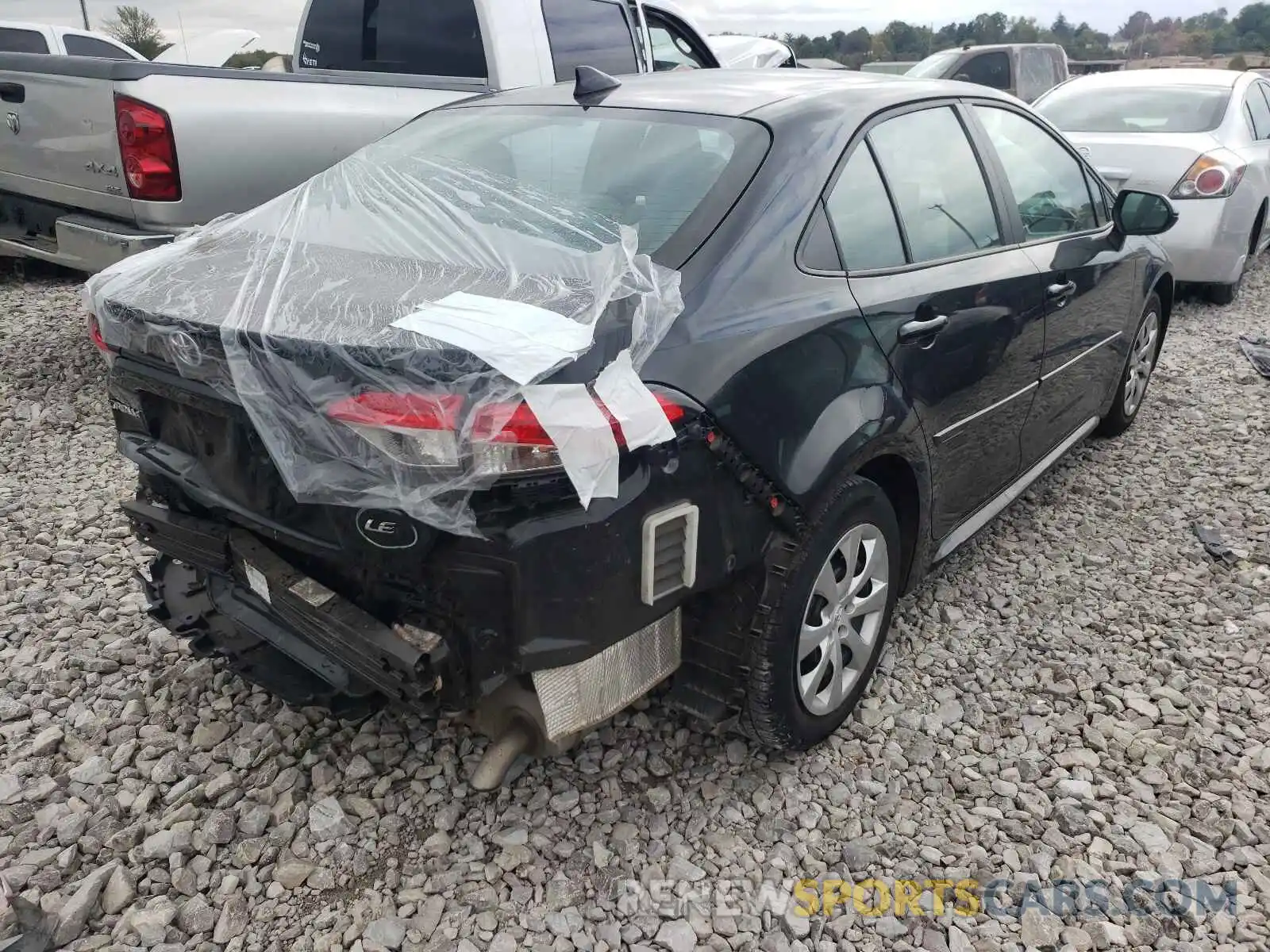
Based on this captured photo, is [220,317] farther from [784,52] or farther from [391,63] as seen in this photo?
[784,52]

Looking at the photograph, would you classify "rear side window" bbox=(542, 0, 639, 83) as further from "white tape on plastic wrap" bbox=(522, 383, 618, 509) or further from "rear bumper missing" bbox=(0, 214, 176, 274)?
"white tape on plastic wrap" bbox=(522, 383, 618, 509)

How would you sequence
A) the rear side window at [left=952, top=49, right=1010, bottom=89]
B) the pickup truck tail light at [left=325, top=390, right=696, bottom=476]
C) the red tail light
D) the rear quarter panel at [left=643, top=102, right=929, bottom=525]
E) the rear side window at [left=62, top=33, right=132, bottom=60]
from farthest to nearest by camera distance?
the rear side window at [left=952, top=49, right=1010, bottom=89]
the rear side window at [left=62, top=33, right=132, bottom=60]
the red tail light
the rear quarter panel at [left=643, top=102, right=929, bottom=525]
the pickup truck tail light at [left=325, top=390, right=696, bottom=476]

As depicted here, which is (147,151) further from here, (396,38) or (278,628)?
(278,628)

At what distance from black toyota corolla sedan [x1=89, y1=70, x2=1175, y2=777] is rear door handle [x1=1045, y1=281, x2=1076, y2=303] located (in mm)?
103

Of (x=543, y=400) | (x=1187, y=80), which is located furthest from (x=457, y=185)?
(x=1187, y=80)

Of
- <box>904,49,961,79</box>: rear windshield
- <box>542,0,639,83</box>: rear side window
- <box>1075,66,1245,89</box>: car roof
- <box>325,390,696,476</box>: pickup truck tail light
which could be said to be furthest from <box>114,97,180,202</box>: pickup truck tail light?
<box>904,49,961,79</box>: rear windshield

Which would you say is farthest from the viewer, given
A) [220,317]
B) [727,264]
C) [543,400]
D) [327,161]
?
[327,161]

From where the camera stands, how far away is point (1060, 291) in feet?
11.0

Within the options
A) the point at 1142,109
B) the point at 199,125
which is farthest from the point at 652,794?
the point at 1142,109

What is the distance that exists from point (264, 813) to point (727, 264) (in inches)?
68.2

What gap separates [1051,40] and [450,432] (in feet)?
156

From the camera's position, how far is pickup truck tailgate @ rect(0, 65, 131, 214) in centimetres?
440

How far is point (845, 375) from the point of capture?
2.33 metres

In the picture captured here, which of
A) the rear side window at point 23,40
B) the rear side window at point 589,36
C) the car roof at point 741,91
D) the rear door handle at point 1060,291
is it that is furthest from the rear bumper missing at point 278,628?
the rear side window at point 23,40
